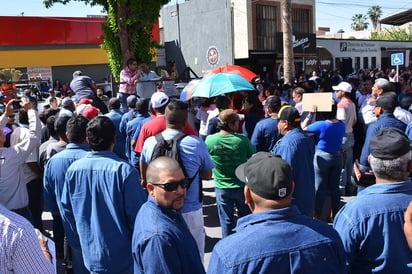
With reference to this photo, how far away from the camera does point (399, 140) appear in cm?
267

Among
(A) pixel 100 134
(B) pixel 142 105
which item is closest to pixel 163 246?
(A) pixel 100 134

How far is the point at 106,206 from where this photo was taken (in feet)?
10.7

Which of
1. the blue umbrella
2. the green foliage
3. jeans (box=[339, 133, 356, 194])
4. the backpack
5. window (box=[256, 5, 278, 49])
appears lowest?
jeans (box=[339, 133, 356, 194])

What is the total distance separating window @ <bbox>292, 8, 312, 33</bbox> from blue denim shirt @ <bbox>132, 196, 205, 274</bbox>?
26.7 meters

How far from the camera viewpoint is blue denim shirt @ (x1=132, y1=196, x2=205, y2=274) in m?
2.25

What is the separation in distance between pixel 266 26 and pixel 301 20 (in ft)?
11.4

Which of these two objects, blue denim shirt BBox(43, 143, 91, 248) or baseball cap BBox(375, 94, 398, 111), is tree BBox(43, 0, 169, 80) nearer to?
baseball cap BBox(375, 94, 398, 111)

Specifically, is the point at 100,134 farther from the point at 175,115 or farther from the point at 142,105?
the point at 142,105

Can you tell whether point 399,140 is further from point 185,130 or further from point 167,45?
point 167,45

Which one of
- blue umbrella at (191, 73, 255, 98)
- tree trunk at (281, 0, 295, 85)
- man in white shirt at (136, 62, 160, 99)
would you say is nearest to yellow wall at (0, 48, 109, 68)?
tree trunk at (281, 0, 295, 85)

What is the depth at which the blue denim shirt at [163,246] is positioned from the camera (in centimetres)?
225

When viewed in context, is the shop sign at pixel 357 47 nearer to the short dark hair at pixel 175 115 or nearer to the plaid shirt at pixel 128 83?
the plaid shirt at pixel 128 83

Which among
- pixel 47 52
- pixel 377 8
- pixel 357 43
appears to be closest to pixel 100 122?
pixel 47 52

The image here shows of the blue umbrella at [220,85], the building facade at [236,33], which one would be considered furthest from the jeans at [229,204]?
the building facade at [236,33]
